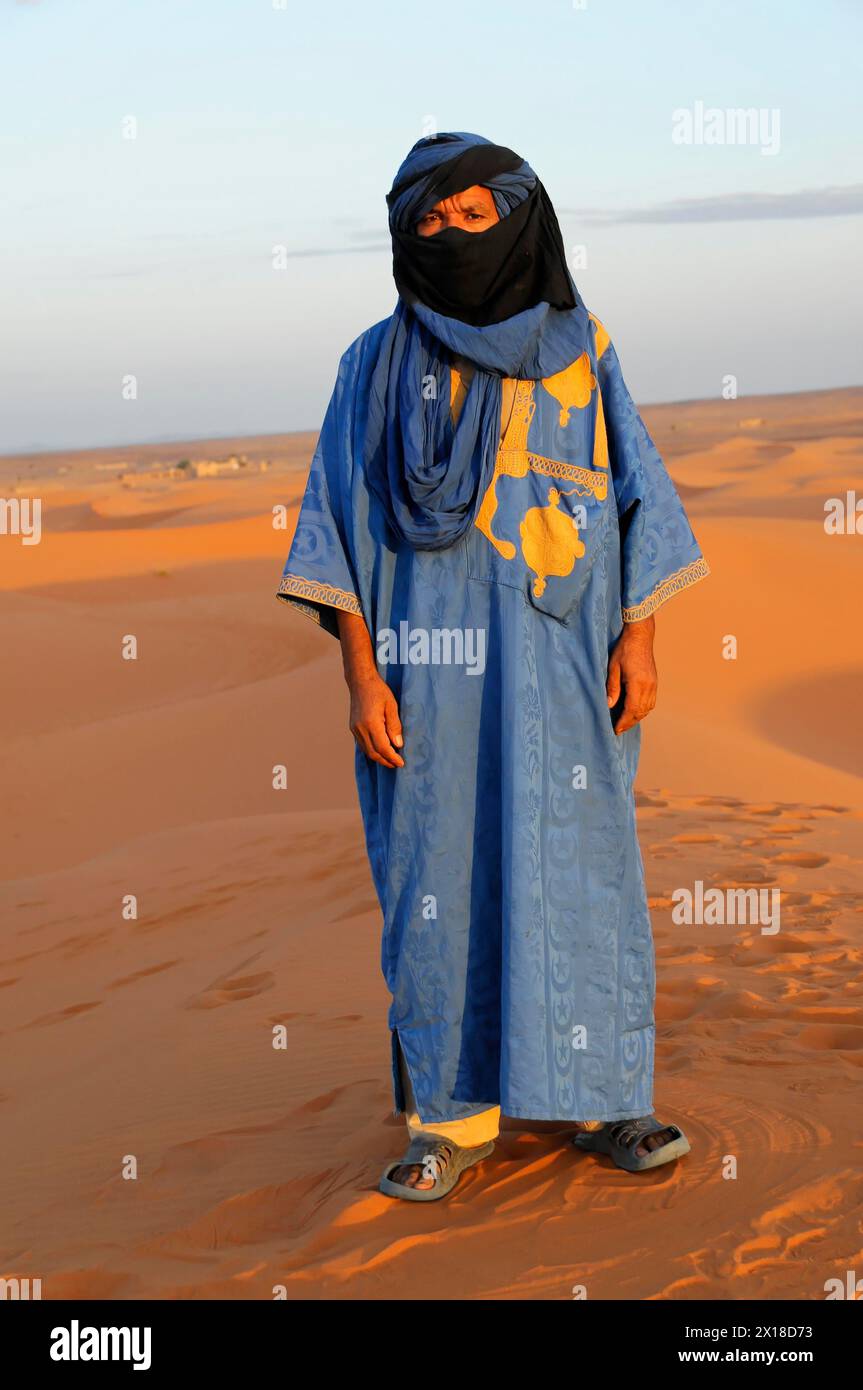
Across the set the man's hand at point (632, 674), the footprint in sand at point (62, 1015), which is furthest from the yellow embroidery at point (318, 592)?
the footprint in sand at point (62, 1015)

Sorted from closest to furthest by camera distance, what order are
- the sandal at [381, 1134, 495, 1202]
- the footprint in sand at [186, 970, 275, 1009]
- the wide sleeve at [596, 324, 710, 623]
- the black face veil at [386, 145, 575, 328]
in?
the black face veil at [386, 145, 575, 328] → the sandal at [381, 1134, 495, 1202] → the wide sleeve at [596, 324, 710, 623] → the footprint in sand at [186, 970, 275, 1009]

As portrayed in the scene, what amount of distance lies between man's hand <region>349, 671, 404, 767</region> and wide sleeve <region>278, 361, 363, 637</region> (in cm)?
21

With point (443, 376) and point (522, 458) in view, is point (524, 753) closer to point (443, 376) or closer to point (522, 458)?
point (522, 458)

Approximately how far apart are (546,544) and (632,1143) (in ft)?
4.75

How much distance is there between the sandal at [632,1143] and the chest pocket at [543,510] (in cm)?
124

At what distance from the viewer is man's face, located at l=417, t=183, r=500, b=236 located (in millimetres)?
3580

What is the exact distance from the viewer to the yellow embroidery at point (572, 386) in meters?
3.73

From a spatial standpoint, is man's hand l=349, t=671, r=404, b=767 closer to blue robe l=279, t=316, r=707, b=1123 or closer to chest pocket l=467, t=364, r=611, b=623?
blue robe l=279, t=316, r=707, b=1123

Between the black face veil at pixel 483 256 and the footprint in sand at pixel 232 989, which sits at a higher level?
the black face veil at pixel 483 256

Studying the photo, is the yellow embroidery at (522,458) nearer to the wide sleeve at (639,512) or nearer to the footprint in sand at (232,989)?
the wide sleeve at (639,512)

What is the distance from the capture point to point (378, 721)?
3.68 m

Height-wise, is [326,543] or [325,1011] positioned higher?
[326,543]

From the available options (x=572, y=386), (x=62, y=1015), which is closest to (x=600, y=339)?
(x=572, y=386)

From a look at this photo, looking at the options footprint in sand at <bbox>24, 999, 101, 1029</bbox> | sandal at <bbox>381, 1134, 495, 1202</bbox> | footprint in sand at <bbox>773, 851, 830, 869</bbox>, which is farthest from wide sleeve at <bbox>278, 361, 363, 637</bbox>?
footprint in sand at <bbox>773, 851, 830, 869</bbox>
